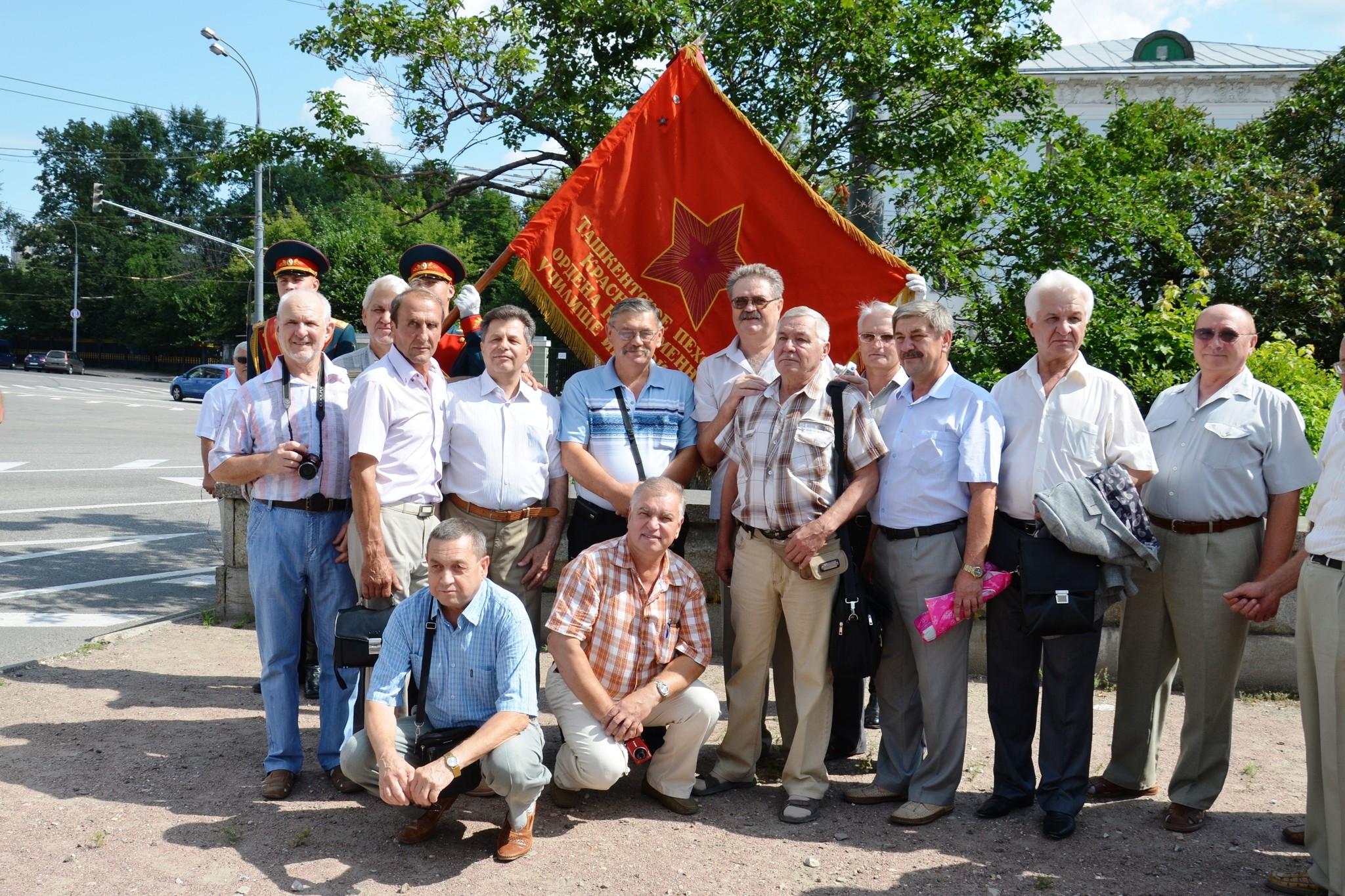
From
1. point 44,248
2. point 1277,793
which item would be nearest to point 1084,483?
point 1277,793

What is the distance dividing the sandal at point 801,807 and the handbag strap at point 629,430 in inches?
58.8

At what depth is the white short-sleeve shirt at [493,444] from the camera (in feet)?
15.6

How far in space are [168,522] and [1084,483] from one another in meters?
10.2

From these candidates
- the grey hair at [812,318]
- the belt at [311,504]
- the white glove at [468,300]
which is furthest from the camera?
the white glove at [468,300]

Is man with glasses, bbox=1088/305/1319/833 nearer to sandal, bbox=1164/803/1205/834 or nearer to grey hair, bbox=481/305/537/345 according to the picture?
sandal, bbox=1164/803/1205/834

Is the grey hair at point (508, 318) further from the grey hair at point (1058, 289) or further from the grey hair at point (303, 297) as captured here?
the grey hair at point (1058, 289)

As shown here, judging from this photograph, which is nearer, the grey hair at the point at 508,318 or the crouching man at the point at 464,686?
the crouching man at the point at 464,686

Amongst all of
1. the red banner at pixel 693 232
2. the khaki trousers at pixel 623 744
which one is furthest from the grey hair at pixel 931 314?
the khaki trousers at pixel 623 744

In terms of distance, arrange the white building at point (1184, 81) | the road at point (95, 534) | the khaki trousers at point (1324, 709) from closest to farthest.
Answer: the khaki trousers at point (1324, 709) → the road at point (95, 534) → the white building at point (1184, 81)

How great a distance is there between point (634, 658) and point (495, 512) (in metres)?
0.96

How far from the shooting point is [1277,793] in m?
4.68

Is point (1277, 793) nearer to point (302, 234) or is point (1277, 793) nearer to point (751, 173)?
point (751, 173)

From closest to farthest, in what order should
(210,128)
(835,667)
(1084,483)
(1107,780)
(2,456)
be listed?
(1084,483) < (835,667) < (1107,780) < (2,456) < (210,128)

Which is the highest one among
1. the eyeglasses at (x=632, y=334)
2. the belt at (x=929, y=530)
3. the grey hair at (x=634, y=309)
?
the grey hair at (x=634, y=309)
